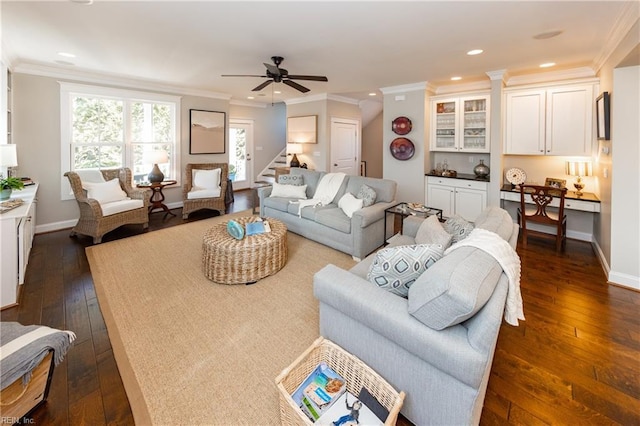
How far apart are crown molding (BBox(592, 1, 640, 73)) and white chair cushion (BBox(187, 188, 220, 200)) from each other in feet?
19.3

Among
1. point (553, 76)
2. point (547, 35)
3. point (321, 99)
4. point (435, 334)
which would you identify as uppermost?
point (321, 99)

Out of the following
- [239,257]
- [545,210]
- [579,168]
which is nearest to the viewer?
[239,257]

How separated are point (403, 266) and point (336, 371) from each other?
2.28 feet

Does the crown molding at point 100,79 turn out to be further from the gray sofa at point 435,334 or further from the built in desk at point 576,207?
the built in desk at point 576,207

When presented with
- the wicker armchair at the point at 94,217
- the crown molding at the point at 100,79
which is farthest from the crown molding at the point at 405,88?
the wicker armchair at the point at 94,217

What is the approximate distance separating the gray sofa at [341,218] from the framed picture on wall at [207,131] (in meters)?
2.68

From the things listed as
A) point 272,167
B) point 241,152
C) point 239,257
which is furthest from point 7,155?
point 272,167

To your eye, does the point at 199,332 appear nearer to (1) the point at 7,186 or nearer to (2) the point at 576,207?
(1) the point at 7,186

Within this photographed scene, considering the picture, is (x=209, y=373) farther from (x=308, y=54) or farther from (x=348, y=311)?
(x=308, y=54)

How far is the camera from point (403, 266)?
5.76 feet

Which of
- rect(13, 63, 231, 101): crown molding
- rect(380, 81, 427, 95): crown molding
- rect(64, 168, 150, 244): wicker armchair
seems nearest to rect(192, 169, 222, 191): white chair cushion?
rect(64, 168, 150, 244): wicker armchair

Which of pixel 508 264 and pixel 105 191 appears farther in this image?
pixel 105 191

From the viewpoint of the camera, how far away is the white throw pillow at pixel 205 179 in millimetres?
6066

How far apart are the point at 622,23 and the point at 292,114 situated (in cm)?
610
